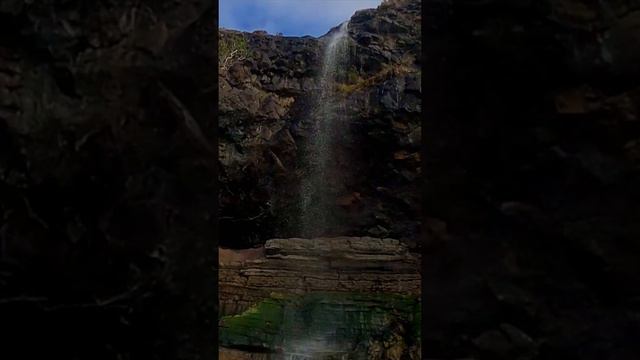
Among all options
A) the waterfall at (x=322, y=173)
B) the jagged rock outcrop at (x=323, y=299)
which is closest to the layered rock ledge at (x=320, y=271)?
A: the jagged rock outcrop at (x=323, y=299)

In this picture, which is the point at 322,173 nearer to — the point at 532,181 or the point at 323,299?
the point at 323,299

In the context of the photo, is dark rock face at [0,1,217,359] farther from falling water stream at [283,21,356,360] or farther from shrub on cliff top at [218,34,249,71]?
shrub on cliff top at [218,34,249,71]

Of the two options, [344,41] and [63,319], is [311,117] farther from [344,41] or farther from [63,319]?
[63,319]

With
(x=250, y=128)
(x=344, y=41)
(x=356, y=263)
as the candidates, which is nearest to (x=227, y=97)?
(x=250, y=128)

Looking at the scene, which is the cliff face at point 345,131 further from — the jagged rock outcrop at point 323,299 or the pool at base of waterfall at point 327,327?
the pool at base of waterfall at point 327,327

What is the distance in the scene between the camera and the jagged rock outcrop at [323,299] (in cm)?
605

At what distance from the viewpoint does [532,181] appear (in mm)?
1537

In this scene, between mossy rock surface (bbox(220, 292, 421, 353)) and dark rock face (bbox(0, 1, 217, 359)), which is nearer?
dark rock face (bbox(0, 1, 217, 359))

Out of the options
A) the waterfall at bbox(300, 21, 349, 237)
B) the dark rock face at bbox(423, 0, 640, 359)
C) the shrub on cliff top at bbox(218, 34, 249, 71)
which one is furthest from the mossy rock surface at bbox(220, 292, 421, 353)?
the dark rock face at bbox(423, 0, 640, 359)

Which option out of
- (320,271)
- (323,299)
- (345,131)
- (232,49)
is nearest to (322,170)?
(345,131)

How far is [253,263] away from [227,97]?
208 centimetres

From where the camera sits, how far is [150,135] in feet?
5.26

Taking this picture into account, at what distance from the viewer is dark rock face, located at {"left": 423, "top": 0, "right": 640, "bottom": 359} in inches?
59.8

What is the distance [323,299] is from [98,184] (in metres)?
5.24
